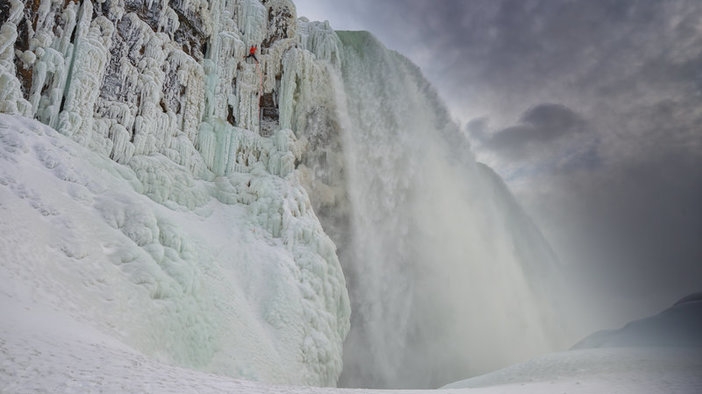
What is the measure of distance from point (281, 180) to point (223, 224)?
3.46m

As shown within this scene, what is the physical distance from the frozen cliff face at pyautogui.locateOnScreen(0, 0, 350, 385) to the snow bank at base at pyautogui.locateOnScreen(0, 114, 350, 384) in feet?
0.16

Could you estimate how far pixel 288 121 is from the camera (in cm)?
1962

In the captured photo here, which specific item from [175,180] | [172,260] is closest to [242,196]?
[175,180]

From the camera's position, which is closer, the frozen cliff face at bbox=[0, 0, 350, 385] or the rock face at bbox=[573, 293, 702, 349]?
the frozen cliff face at bbox=[0, 0, 350, 385]

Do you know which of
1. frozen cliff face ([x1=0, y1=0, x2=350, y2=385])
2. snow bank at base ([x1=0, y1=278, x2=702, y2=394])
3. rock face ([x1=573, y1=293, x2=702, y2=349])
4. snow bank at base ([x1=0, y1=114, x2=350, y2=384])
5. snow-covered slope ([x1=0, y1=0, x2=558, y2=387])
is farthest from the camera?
rock face ([x1=573, y1=293, x2=702, y2=349])

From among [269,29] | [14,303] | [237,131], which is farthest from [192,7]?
[14,303]

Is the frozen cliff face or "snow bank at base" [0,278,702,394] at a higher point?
the frozen cliff face

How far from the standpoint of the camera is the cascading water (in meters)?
21.6

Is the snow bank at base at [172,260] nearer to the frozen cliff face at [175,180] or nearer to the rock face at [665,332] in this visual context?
the frozen cliff face at [175,180]

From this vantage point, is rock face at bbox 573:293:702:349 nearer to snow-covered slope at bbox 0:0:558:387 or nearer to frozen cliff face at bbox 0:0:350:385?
snow-covered slope at bbox 0:0:558:387

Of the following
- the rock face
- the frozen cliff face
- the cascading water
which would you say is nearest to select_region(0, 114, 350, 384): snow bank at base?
the frozen cliff face

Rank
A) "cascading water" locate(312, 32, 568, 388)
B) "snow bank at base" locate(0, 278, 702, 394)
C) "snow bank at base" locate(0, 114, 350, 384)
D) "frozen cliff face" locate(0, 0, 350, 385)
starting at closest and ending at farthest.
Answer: "snow bank at base" locate(0, 278, 702, 394), "snow bank at base" locate(0, 114, 350, 384), "frozen cliff face" locate(0, 0, 350, 385), "cascading water" locate(312, 32, 568, 388)

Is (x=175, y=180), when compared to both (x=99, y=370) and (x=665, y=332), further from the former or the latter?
(x=665, y=332)

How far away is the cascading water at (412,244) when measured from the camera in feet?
70.8
